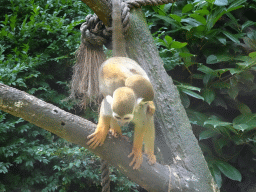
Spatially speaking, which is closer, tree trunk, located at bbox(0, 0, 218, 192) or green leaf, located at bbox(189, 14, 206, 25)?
tree trunk, located at bbox(0, 0, 218, 192)

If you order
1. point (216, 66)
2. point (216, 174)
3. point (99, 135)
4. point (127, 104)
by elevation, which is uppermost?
point (127, 104)

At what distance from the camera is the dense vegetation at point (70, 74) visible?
214 cm

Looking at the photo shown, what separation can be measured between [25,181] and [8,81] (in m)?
0.91

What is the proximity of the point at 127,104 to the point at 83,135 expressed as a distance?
1.35ft

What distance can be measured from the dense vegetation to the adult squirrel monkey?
0.89 meters

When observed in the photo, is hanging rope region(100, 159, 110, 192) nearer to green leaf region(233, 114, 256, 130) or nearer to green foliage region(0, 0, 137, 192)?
green foliage region(0, 0, 137, 192)

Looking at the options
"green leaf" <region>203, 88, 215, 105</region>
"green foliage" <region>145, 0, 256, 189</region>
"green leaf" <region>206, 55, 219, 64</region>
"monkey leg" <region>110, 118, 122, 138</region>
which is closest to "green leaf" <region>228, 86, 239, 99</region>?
"green foliage" <region>145, 0, 256, 189</region>

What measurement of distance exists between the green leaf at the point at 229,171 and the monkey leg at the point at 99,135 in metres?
1.66

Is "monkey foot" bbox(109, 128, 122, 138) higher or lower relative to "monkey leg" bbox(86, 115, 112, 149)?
lower

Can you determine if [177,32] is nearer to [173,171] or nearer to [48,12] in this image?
[48,12]

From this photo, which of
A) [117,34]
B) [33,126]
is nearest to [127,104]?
[117,34]

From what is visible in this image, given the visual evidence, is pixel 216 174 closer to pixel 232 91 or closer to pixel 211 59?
pixel 232 91

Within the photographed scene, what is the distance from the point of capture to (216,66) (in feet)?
9.87

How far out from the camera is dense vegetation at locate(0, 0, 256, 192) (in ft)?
7.02
